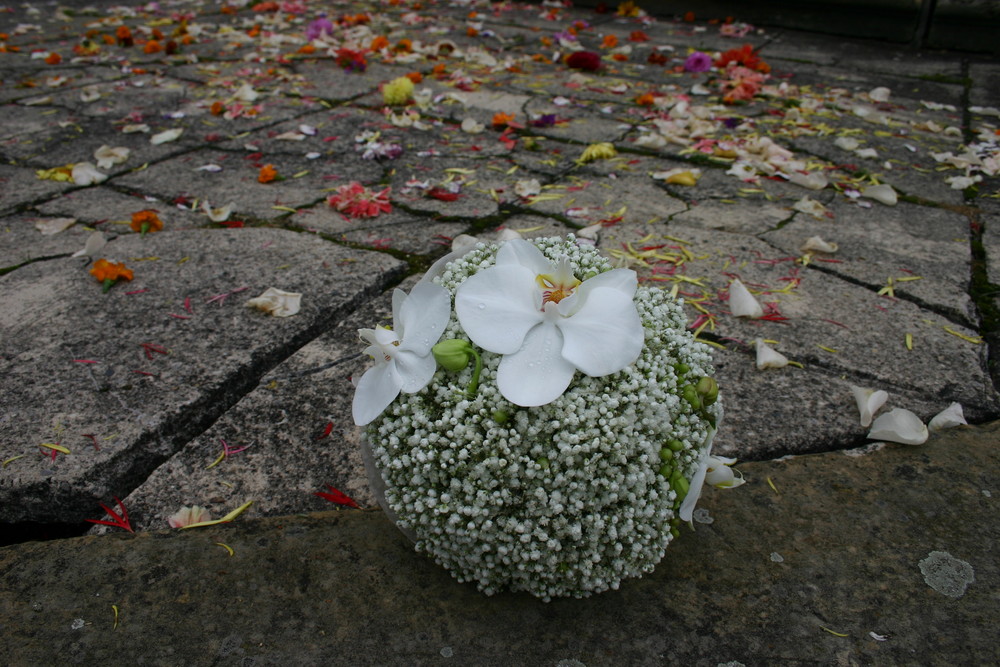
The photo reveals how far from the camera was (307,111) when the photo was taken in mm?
2918

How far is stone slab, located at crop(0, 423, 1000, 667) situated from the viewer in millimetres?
874

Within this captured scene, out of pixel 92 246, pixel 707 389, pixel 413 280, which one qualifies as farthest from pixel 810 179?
pixel 92 246

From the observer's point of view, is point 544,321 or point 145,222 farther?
point 145,222

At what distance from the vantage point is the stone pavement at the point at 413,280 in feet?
3.17

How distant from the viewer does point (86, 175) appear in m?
2.23

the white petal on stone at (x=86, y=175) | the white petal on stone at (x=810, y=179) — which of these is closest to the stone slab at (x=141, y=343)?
the white petal on stone at (x=86, y=175)

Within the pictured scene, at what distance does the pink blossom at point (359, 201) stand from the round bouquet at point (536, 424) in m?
1.16

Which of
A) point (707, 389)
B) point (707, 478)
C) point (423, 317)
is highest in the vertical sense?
point (423, 317)

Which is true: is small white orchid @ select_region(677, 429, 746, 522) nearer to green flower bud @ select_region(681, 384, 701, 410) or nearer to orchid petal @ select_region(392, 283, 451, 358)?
green flower bud @ select_region(681, 384, 701, 410)

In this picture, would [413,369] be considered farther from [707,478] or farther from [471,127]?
[471,127]

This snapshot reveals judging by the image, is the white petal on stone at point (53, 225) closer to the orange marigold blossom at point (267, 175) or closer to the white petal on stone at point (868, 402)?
the orange marigold blossom at point (267, 175)

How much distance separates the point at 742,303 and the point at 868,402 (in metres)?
0.38

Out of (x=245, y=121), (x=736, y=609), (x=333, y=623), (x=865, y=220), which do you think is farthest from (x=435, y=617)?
(x=245, y=121)

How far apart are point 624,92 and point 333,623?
2944 mm
